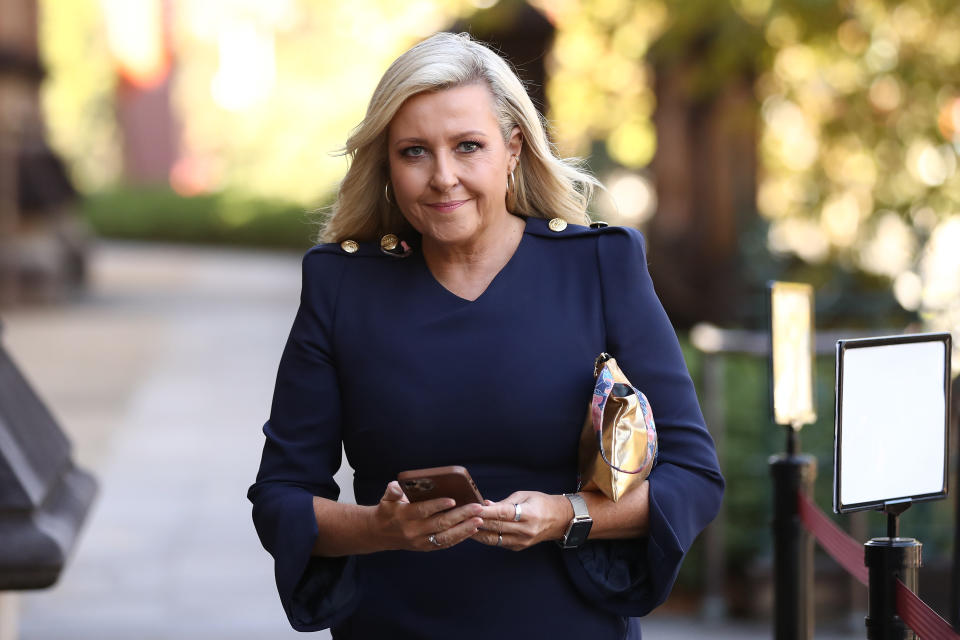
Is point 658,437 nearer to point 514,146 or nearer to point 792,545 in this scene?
point 514,146

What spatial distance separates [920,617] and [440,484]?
920 millimetres

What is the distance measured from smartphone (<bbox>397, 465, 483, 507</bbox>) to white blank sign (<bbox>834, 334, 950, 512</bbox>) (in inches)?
26.5

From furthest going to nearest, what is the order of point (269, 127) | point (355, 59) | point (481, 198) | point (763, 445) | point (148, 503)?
point (269, 127)
point (355, 59)
point (148, 503)
point (763, 445)
point (481, 198)

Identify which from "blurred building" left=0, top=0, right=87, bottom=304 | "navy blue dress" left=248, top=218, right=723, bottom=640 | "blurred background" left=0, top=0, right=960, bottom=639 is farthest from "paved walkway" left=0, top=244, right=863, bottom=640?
"navy blue dress" left=248, top=218, right=723, bottom=640

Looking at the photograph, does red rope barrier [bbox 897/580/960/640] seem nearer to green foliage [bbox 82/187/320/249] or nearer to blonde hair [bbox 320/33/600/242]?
blonde hair [bbox 320/33/600/242]

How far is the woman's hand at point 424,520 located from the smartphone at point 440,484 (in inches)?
0.4

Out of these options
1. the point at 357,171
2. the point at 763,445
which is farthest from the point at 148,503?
the point at 357,171

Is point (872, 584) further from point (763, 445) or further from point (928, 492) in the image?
point (763, 445)

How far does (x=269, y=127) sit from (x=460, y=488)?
30601mm

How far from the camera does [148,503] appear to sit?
22.4ft

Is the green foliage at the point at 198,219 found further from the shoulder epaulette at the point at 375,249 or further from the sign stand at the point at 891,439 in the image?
the sign stand at the point at 891,439

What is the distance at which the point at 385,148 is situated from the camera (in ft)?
7.41

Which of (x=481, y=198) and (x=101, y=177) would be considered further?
(x=101, y=177)

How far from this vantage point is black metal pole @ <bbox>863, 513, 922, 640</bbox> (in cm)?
232
